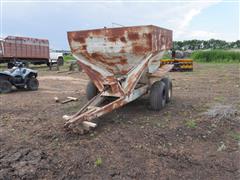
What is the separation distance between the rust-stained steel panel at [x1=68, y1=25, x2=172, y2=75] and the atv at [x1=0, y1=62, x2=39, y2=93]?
3.37 meters

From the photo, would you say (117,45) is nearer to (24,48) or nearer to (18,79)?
(18,79)

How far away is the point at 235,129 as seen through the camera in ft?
13.9

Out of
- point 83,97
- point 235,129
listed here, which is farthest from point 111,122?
point 83,97

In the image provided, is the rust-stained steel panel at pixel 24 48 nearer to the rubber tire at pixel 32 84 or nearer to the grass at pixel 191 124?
the rubber tire at pixel 32 84

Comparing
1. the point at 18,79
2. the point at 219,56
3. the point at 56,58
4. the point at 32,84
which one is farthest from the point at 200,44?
the point at 18,79

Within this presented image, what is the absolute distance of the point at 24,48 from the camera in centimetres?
1828

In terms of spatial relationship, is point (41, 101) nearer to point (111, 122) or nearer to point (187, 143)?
point (111, 122)

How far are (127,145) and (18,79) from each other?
5735 millimetres

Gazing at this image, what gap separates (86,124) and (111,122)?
0.83 meters

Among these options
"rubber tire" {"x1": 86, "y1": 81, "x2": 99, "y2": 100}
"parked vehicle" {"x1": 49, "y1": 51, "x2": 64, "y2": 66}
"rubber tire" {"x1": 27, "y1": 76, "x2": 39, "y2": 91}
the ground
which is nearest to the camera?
the ground

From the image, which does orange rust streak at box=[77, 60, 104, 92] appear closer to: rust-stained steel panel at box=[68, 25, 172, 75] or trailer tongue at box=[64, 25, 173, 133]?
trailer tongue at box=[64, 25, 173, 133]

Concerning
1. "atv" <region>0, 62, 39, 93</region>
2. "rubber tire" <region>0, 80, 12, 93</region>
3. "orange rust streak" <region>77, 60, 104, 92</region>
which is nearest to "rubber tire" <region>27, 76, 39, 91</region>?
"atv" <region>0, 62, 39, 93</region>

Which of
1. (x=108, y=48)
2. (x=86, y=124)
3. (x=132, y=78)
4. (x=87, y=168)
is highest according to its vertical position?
(x=108, y=48)

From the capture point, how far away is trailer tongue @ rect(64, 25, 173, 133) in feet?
15.6
